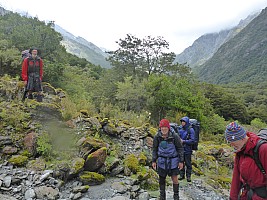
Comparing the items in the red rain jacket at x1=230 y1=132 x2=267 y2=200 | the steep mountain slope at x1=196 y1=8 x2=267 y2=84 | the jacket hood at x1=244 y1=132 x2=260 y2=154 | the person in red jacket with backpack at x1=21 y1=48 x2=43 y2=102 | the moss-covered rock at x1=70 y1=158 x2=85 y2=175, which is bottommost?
the moss-covered rock at x1=70 y1=158 x2=85 y2=175

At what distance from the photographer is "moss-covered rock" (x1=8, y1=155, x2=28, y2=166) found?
5617 millimetres

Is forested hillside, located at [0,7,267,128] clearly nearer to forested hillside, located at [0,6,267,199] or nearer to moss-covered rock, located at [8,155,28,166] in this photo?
forested hillside, located at [0,6,267,199]

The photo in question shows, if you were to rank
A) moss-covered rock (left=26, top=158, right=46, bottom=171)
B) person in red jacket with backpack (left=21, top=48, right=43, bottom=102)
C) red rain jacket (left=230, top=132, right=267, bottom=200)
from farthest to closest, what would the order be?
person in red jacket with backpack (left=21, top=48, right=43, bottom=102) → moss-covered rock (left=26, top=158, right=46, bottom=171) → red rain jacket (left=230, top=132, right=267, bottom=200)

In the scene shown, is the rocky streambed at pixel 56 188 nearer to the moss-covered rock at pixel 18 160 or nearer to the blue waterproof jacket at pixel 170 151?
the moss-covered rock at pixel 18 160

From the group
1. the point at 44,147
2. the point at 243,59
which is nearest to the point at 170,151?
the point at 44,147

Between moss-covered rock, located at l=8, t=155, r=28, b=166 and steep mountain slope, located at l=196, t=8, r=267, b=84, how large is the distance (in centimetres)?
13090

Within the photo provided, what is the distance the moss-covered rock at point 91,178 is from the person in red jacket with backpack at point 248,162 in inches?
147

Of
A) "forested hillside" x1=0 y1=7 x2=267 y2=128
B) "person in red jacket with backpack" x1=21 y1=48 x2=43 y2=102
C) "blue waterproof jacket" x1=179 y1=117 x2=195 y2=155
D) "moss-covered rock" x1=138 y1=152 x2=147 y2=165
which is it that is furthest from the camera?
"forested hillside" x1=0 y1=7 x2=267 y2=128

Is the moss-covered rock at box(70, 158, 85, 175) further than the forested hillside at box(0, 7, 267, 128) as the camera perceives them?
No


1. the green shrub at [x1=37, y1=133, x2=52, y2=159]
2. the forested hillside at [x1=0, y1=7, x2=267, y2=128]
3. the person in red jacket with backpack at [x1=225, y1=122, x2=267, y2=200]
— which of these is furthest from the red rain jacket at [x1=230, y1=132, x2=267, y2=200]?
the forested hillside at [x1=0, y1=7, x2=267, y2=128]

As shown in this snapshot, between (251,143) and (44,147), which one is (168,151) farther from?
(44,147)

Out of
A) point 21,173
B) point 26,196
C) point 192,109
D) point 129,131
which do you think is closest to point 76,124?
point 129,131

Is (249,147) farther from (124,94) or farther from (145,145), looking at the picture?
(124,94)

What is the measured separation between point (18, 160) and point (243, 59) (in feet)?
560
